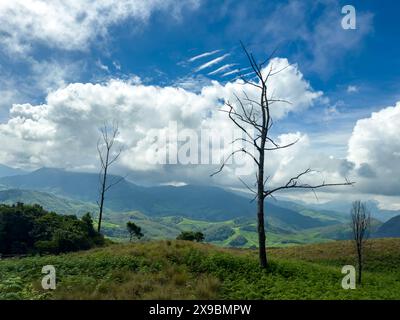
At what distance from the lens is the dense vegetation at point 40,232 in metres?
37.2

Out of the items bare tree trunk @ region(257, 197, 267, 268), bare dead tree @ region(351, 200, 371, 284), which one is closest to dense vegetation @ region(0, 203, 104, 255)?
bare tree trunk @ region(257, 197, 267, 268)

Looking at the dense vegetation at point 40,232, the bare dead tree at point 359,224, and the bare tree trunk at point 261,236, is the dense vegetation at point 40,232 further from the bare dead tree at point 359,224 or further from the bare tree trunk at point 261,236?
the bare dead tree at point 359,224

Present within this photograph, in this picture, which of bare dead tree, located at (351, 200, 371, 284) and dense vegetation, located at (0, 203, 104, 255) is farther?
dense vegetation, located at (0, 203, 104, 255)

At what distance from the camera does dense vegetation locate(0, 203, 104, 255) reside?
37188 millimetres

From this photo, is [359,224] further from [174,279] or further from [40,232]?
[40,232]

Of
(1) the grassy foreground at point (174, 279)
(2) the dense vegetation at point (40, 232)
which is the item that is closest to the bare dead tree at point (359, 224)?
(1) the grassy foreground at point (174, 279)

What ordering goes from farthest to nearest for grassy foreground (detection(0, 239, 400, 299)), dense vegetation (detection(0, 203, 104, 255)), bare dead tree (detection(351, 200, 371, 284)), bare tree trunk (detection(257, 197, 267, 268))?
dense vegetation (detection(0, 203, 104, 255)) → bare dead tree (detection(351, 200, 371, 284)) → bare tree trunk (detection(257, 197, 267, 268)) → grassy foreground (detection(0, 239, 400, 299))

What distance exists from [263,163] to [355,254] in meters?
26.7

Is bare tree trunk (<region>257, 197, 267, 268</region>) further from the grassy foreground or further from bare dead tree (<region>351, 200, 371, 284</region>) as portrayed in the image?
bare dead tree (<region>351, 200, 371, 284</region>)

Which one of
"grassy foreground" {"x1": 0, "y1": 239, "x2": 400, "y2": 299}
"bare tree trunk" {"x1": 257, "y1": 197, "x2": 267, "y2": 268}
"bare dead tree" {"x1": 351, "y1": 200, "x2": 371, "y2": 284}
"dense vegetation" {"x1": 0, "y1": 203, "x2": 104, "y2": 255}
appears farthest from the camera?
"dense vegetation" {"x1": 0, "y1": 203, "x2": 104, "y2": 255}

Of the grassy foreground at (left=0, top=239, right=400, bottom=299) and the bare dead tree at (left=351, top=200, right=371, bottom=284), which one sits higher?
the bare dead tree at (left=351, top=200, right=371, bottom=284)

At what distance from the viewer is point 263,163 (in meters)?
23.0

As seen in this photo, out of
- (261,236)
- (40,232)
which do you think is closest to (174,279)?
(261,236)
